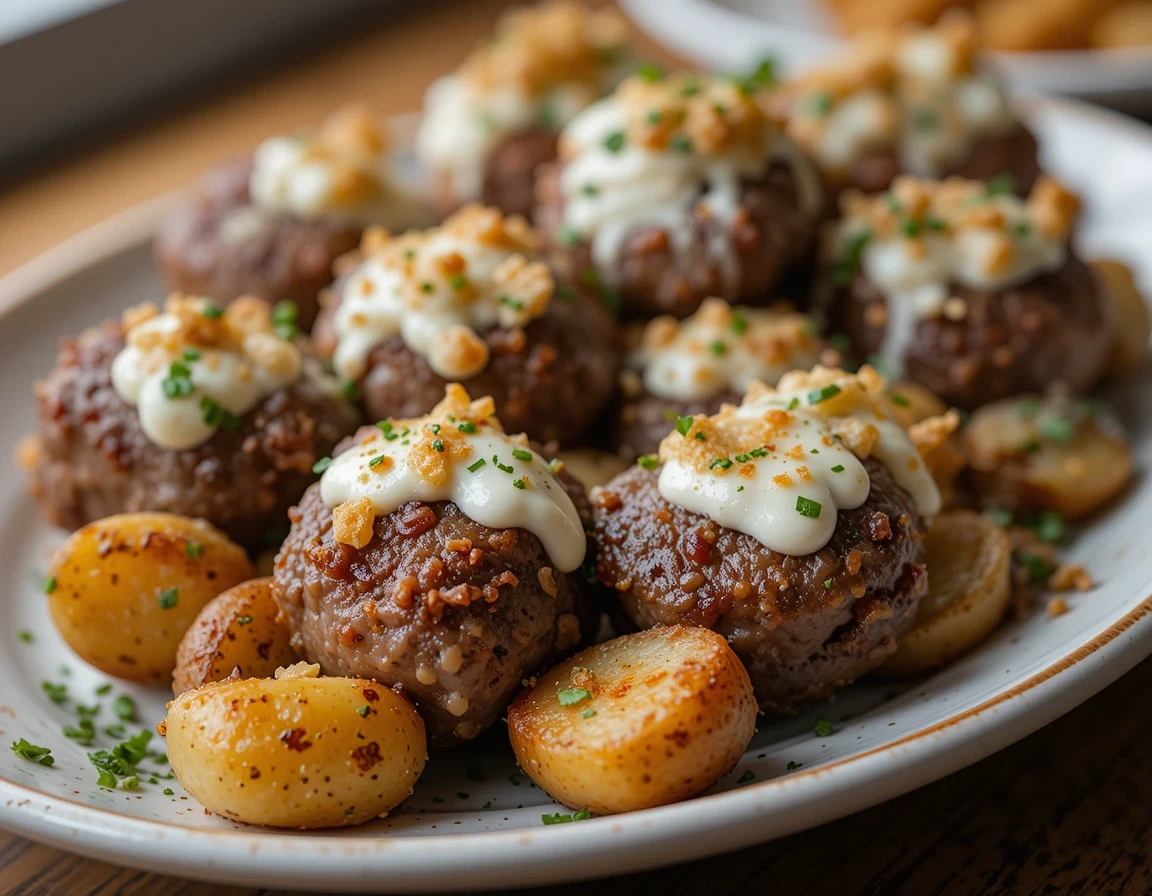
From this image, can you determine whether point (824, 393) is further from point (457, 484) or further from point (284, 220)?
point (284, 220)

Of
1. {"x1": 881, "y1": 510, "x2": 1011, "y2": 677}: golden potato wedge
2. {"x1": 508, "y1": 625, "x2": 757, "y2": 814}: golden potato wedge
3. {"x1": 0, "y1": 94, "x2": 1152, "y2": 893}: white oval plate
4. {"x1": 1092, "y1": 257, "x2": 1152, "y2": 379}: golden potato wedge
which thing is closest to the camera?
{"x1": 0, "y1": 94, "x2": 1152, "y2": 893}: white oval plate

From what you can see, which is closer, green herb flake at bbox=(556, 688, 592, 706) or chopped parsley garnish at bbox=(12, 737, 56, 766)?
green herb flake at bbox=(556, 688, 592, 706)

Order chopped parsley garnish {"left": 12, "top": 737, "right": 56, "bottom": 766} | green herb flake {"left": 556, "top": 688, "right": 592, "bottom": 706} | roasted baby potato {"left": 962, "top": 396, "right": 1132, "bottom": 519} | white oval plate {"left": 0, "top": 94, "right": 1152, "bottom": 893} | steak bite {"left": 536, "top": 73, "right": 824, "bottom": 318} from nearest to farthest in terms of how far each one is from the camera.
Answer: white oval plate {"left": 0, "top": 94, "right": 1152, "bottom": 893} < green herb flake {"left": 556, "top": 688, "right": 592, "bottom": 706} < chopped parsley garnish {"left": 12, "top": 737, "right": 56, "bottom": 766} < roasted baby potato {"left": 962, "top": 396, "right": 1132, "bottom": 519} < steak bite {"left": 536, "top": 73, "right": 824, "bottom": 318}

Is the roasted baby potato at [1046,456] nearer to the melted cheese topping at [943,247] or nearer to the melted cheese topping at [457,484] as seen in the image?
the melted cheese topping at [943,247]

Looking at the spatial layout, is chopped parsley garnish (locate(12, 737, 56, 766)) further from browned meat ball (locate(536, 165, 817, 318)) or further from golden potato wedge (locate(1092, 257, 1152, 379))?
golden potato wedge (locate(1092, 257, 1152, 379))

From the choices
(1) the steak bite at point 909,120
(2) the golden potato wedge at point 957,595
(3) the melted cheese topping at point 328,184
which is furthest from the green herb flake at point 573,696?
(1) the steak bite at point 909,120

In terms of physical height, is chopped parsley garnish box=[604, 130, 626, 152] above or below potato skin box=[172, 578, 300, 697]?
above

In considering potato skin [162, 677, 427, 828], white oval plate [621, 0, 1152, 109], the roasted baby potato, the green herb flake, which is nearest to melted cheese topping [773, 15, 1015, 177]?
white oval plate [621, 0, 1152, 109]
